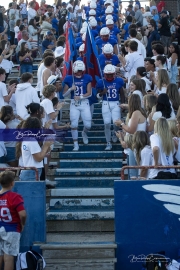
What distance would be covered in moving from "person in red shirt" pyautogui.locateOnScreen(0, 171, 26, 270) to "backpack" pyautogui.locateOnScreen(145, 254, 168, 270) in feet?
6.00

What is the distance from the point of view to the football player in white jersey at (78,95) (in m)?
14.3

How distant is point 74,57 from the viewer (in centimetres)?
1700

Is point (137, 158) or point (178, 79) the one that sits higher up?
point (178, 79)

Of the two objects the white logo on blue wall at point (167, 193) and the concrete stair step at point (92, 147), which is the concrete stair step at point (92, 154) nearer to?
the concrete stair step at point (92, 147)

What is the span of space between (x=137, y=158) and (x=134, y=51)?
5582mm

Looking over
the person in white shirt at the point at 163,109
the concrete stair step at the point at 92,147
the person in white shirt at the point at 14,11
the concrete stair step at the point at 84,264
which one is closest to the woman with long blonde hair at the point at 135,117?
the person in white shirt at the point at 163,109

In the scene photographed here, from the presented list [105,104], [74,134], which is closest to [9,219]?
[74,134]

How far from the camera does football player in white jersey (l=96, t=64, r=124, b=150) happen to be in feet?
47.3

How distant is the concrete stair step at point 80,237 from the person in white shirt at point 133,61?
5.49 meters

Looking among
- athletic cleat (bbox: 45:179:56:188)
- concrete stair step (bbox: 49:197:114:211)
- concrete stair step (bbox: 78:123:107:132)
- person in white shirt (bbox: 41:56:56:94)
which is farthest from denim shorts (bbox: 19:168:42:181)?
person in white shirt (bbox: 41:56:56:94)

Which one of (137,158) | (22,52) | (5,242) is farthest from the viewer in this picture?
(22,52)

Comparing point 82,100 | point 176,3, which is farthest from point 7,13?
point 82,100

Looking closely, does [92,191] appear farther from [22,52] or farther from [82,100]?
[22,52]

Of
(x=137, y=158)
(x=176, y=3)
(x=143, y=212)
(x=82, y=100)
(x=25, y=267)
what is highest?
(x=176, y=3)
